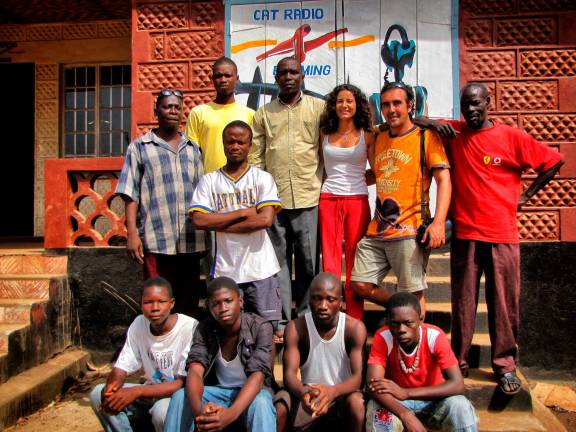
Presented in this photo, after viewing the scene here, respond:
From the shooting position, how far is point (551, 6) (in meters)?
5.53

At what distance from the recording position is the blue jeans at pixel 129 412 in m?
3.22

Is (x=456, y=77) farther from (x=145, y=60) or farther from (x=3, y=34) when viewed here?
(x=3, y=34)

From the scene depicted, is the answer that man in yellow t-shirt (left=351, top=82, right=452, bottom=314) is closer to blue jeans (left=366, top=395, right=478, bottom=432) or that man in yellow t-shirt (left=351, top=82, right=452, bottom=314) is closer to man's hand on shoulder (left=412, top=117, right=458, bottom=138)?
man's hand on shoulder (left=412, top=117, right=458, bottom=138)

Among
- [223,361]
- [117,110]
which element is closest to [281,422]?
[223,361]

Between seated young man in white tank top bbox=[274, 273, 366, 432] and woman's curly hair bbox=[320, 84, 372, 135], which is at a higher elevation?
woman's curly hair bbox=[320, 84, 372, 135]

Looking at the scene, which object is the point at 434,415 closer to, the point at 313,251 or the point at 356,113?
the point at 313,251

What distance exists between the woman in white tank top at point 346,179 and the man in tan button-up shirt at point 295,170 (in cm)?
10

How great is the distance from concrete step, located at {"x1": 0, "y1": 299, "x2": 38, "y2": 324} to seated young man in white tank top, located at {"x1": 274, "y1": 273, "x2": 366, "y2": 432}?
8.60 feet

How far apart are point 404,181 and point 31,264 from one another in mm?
3591

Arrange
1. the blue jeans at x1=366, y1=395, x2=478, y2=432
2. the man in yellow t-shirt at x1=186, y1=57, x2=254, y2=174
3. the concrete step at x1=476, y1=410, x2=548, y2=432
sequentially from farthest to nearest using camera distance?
the man in yellow t-shirt at x1=186, y1=57, x2=254, y2=174, the concrete step at x1=476, y1=410, x2=548, y2=432, the blue jeans at x1=366, y1=395, x2=478, y2=432

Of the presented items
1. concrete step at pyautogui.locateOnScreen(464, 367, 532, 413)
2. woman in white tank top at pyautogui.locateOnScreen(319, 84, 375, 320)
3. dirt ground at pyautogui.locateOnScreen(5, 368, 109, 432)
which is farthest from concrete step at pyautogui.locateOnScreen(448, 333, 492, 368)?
dirt ground at pyautogui.locateOnScreen(5, 368, 109, 432)

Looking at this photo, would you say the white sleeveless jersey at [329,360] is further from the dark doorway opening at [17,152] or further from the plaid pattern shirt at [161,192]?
the dark doorway opening at [17,152]

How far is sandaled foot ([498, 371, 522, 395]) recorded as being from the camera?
12.2 feet

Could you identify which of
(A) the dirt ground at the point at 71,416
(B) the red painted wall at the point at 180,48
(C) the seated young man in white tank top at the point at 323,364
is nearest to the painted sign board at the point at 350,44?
(B) the red painted wall at the point at 180,48
